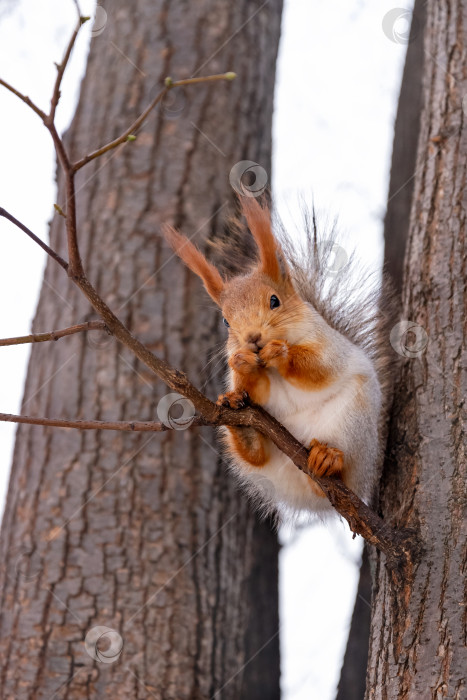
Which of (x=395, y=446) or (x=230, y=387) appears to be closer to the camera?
(x=395, y=446)

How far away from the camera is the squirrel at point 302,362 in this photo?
5.63 ft

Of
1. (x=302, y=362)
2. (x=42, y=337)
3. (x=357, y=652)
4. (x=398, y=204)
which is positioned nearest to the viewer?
(x=42, y=337)

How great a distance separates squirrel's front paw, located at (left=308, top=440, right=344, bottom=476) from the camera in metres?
1.61

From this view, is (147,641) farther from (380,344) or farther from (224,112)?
(224,112)

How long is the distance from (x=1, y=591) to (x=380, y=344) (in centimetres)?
133

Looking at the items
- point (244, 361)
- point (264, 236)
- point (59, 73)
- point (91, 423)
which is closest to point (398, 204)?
point (264, 236)

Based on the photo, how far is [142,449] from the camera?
7.48 ft

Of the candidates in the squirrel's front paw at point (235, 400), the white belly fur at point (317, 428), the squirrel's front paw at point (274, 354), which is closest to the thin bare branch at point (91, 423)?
the squirrel's front paw at point (235, 400)

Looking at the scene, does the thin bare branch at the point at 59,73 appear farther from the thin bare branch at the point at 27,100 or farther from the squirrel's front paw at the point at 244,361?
the squirrel's front paw at the point at 244,361

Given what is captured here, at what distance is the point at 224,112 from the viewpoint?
2674mm

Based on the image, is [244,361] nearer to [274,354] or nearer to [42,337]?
[274,354]

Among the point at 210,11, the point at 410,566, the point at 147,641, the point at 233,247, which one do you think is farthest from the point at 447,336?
the point at 210,11

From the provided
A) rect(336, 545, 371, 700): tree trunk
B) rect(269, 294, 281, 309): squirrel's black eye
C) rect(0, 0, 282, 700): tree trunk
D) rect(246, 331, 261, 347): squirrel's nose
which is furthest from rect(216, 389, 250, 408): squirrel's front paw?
rect(336, 545, 371, 700): tree trunk

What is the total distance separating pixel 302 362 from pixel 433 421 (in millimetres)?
324
